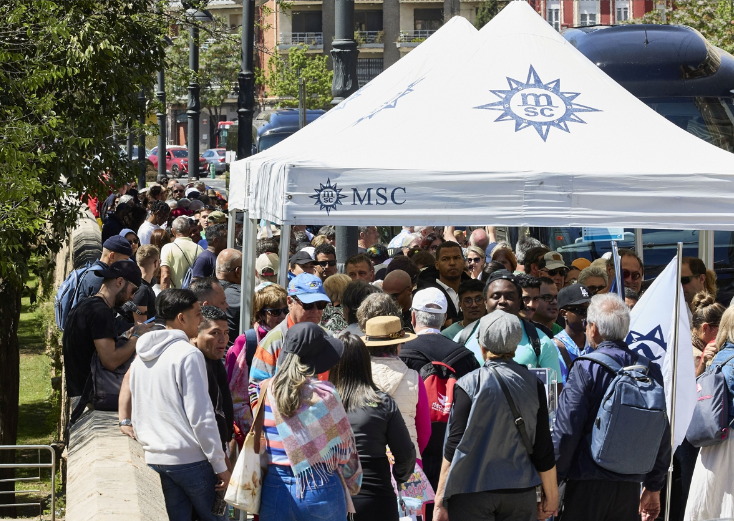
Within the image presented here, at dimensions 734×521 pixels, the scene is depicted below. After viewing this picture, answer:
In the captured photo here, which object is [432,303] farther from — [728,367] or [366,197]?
[728,367]

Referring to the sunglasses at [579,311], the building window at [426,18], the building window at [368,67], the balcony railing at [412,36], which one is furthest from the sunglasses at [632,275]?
the building window at [368,67]

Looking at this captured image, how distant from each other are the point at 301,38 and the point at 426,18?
9.54m

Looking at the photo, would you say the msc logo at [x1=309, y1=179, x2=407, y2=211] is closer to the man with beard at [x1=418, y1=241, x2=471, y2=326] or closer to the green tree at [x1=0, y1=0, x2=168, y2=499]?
the man with beard at [x1=418, y1=241, x2=471, y2=326]

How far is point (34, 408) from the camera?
1722 centimetres

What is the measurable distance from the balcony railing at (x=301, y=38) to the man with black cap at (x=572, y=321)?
2810 inches

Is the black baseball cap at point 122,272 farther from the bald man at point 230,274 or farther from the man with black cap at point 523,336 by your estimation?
the man with black cap at point 523,336

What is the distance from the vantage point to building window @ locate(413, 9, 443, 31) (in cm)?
7569

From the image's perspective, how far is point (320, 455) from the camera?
4.62 metres

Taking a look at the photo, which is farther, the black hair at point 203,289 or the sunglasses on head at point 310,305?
the black hair at point 203,289

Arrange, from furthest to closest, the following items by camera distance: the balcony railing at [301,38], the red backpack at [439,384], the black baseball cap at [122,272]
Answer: the balcony railing at [301,38] < the black baseball cap at [122,272] < the red backpack at [439,384]

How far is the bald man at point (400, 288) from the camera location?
7.64 metres

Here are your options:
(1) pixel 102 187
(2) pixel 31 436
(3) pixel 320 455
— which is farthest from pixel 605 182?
(2) pixel 31 436

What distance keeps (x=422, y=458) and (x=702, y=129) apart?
22.0ft

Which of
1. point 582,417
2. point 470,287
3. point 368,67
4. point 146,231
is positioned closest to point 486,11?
point 368,67
